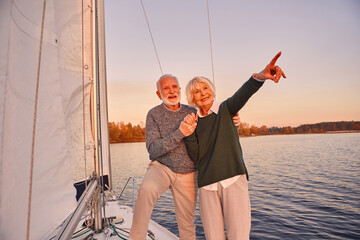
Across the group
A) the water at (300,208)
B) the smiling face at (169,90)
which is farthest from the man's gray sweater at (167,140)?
the water at (300,208)

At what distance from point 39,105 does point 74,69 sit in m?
1.25

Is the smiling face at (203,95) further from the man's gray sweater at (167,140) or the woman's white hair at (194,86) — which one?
the man's gray sweater at (167,140)

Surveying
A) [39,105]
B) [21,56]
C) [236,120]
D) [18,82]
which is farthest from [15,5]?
[236,120]

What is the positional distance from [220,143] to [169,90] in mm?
778

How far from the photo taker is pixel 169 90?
237 cm

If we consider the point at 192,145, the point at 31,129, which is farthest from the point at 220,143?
the point at 31,129

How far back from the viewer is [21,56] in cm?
116

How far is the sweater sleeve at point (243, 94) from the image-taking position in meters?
1.91

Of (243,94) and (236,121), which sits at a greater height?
(243,94)

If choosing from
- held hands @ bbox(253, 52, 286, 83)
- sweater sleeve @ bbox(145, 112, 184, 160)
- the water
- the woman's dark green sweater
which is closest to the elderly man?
sweater sleeve @ bbox(145, 112, 184, 160)

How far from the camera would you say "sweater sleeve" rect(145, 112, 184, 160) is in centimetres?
208

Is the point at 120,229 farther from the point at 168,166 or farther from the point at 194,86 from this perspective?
the point at 194,86

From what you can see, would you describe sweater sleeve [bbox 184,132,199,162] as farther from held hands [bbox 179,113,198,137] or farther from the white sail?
the white sail

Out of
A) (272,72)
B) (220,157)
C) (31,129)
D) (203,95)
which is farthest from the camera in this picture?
(203,95)
